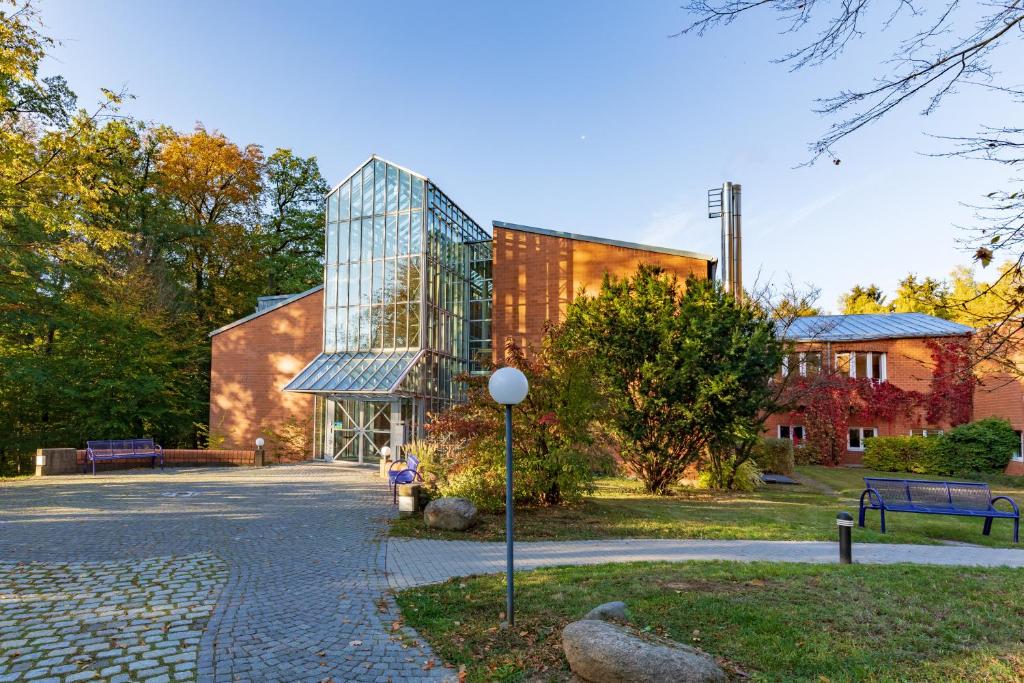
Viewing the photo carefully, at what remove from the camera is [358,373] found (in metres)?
22.5

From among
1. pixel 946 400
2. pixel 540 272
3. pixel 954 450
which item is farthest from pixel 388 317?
pixel 946 400

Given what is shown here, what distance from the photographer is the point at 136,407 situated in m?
23.3

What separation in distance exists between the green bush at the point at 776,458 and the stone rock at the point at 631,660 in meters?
17.5

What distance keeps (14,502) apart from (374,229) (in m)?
15.6

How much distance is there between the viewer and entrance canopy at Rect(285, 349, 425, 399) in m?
21.5

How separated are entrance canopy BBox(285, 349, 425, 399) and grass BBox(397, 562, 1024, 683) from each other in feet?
51.0

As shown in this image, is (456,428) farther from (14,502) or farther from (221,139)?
(221,139)

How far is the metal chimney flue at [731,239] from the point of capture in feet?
71.9

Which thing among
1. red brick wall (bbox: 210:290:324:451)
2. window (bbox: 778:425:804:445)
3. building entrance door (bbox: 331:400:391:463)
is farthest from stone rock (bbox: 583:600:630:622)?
window (bbox: 778:425:804:445)

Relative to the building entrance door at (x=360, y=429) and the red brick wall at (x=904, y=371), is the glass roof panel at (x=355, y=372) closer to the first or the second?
the building entrance door at (x=360, y=429)

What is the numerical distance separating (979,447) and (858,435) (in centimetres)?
469

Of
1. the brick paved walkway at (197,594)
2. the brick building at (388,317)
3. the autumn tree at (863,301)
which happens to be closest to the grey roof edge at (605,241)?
the brick building at (388,317)

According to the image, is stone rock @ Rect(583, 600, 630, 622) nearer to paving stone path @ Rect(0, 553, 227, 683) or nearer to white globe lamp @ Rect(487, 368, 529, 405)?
white globe lamp @ Rect(487, 368, 529, 405)

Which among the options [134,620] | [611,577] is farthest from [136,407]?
[611,577]
